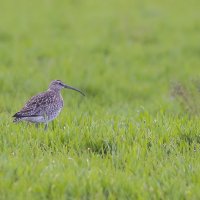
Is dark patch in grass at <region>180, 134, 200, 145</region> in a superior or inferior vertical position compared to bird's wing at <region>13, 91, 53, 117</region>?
inferior

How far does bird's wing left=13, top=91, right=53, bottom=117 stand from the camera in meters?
8.44

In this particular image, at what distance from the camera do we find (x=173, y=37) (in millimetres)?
19094

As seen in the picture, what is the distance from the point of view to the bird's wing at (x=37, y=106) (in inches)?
332

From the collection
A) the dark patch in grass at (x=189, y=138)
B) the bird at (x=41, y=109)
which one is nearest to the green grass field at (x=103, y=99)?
the dark patch in grass at (x=189, y=138)

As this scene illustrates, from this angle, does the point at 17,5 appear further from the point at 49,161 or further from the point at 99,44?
the point at 49,161

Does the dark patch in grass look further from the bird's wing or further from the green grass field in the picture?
the bird's wing

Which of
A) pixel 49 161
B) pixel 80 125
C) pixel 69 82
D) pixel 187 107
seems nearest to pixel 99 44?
pixel 69 82

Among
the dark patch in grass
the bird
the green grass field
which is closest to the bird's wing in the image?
the bird

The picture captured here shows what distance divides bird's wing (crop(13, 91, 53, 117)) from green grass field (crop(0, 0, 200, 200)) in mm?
201

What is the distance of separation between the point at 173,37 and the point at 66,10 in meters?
5.39

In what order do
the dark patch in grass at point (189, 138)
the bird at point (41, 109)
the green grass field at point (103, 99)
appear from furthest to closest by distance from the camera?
the bird at point (41, 109), the dark patch in grass at point (189, 138), the green grass field at point (103, 99)

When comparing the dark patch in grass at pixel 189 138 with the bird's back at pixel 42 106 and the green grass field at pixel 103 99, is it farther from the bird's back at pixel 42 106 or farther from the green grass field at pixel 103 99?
the bird's back at pixel 42 106

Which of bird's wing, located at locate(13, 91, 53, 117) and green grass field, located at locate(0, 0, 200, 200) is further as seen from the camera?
bird's wing, located at locate(13, 91, 53, 117)

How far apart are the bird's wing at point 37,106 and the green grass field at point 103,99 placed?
7.9 inches
